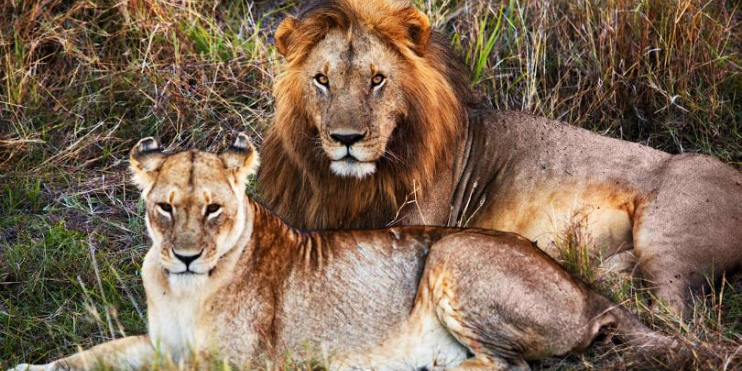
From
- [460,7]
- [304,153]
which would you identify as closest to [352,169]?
[304,153]

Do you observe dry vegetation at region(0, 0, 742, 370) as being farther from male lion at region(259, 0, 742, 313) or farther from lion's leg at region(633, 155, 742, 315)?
lion's leg at region(633, 155, 742, 315)

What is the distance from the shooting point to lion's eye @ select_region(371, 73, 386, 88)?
461 cm

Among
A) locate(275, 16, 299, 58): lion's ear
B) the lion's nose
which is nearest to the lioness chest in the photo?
the lion's nose

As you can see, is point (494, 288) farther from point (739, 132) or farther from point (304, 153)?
point (739, 132)

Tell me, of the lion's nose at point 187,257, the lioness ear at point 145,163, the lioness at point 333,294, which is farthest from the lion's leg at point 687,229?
the lioness ear at point 145,163

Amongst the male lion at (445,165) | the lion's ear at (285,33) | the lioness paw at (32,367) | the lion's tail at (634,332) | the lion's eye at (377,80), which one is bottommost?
the lioness paw at (32,367)

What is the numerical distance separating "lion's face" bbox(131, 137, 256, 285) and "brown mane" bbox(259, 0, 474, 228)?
3.26 feet

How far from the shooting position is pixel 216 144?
6109 mm

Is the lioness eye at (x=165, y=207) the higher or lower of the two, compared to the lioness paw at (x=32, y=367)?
higher

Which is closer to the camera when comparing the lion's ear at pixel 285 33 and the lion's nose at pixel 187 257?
the lion's nose at pixel 187 257

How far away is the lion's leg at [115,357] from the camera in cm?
393

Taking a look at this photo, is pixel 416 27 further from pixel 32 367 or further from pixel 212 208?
pixel 32 367

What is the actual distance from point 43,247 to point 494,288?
7.73 feet

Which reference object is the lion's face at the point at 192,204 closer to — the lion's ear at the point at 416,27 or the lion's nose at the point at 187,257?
the lion's nose at the point at 187,257
